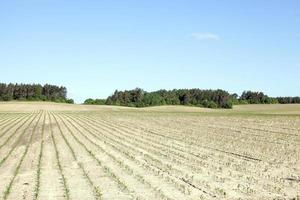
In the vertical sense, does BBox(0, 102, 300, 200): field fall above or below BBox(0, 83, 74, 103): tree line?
below

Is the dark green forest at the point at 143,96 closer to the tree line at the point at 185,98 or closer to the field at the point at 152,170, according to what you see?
the tree line at the point at 185,98

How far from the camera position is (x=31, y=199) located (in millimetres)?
12484

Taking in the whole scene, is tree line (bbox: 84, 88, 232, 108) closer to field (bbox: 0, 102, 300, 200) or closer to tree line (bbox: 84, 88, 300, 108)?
tree line (bbox: 84, 88, 300, 108)

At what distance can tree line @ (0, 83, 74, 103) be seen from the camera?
171m

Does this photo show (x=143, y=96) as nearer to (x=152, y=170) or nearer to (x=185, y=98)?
(x=185, y=98)

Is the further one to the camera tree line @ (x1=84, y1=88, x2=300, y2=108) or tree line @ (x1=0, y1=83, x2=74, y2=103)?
tree line @ (x1=0, y1=83, x2=74, y2=103)

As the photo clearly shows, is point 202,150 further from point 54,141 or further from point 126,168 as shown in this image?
point 54,141

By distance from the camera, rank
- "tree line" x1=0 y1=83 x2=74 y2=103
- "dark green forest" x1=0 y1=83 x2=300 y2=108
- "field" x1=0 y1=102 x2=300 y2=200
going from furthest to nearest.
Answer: "tree line" x1=0 y1=83 x2=74 y2=103 < "dark green forest" x1=0 y1=83 x2=300 y2=108 < "field" x1=0 y1=102 x2=300 y2=200

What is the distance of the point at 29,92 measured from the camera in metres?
179

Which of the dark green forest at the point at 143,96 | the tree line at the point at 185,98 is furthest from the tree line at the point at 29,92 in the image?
the tree line at the point at 185,98

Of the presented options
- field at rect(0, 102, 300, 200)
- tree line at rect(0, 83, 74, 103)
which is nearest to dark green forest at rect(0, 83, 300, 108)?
tree line at rect(0, 83, 74, 103)

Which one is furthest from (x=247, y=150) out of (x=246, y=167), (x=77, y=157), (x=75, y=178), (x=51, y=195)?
(x=51, y=195)

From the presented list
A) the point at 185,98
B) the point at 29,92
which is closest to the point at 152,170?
the point at 185,98

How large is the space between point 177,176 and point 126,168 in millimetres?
2358
